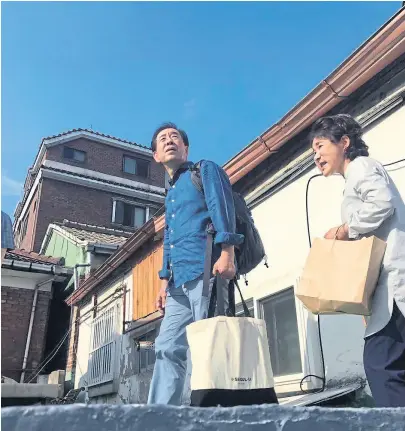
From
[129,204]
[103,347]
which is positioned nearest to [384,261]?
[103,347]

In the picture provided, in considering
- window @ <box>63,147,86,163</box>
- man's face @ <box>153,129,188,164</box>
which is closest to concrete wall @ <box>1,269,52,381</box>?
window @ <box>63,147,86,163</box>

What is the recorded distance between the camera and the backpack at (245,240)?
2.88 metres

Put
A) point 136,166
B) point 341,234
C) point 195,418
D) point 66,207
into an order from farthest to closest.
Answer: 1. point 136,166
2. point 66,207
3. point 341,234
4. point 195,418

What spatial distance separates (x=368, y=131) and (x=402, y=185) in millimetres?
687

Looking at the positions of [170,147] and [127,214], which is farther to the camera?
[127,214]

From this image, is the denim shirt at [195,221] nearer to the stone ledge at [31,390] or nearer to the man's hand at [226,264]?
the man's hand at [226,264]

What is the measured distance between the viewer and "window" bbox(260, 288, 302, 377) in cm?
458

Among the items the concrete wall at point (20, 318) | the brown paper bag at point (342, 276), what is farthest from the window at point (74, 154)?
the brown paper bag at point (342, 276)

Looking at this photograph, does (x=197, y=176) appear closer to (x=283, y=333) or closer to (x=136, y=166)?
(x=283, y=333)

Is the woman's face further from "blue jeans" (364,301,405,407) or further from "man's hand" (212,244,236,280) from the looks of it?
"blue jeans" (364,301,405,407)

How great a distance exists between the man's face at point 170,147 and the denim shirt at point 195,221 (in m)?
0.09

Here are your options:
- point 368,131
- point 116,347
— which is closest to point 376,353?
point 368,131

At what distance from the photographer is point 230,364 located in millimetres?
1998

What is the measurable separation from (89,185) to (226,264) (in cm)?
2012
